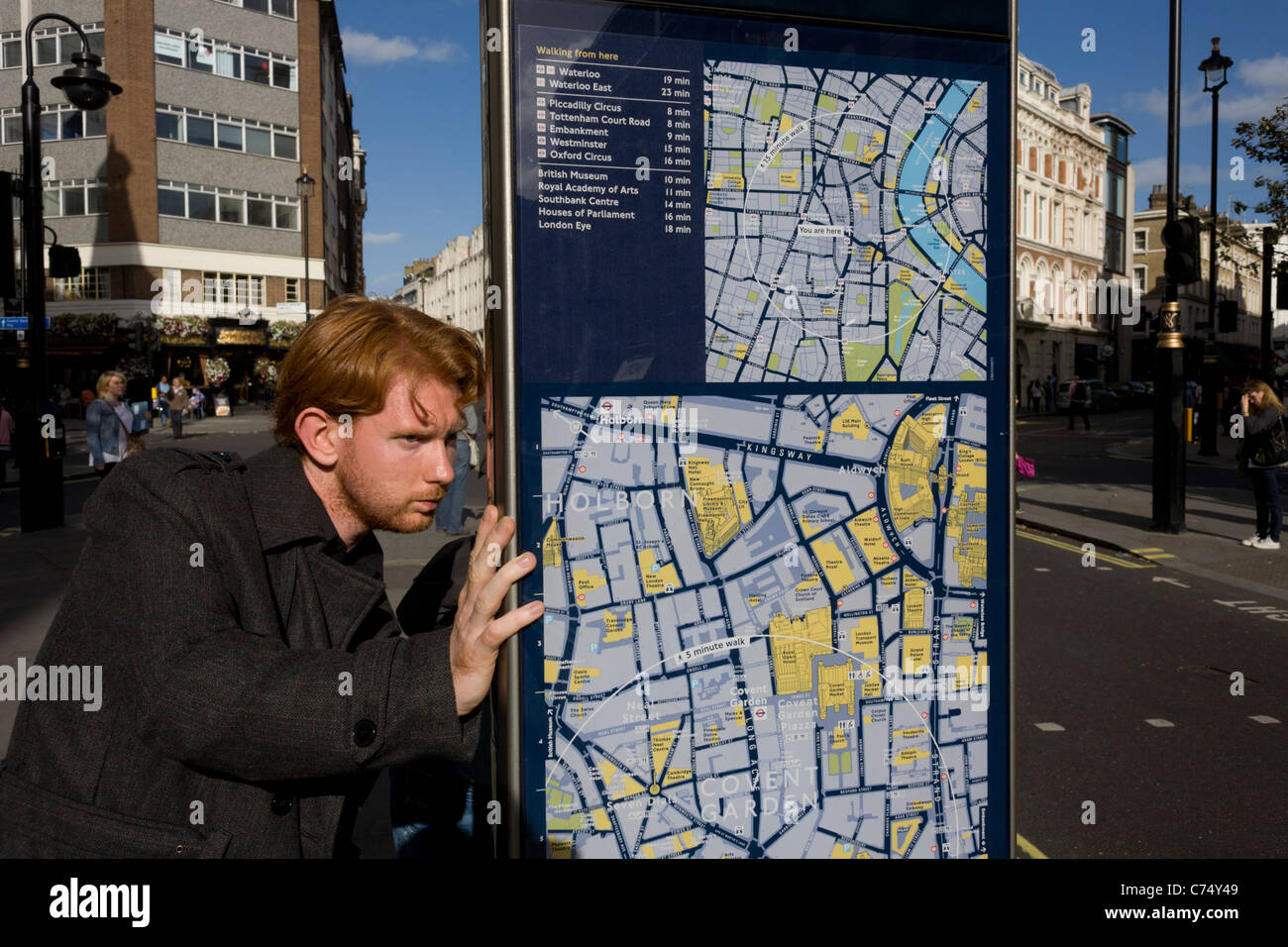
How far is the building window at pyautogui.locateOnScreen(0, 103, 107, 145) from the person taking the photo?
38.6 meters

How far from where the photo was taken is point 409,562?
9.84 metres

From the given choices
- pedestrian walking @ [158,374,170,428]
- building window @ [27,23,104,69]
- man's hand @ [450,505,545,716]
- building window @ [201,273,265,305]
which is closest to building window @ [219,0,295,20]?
building window @ [27,23,104,69]

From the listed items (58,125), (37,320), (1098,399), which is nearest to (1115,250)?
(1098,399)

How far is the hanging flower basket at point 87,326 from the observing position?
125ft

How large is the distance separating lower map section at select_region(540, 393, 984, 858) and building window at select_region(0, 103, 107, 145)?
4492cm

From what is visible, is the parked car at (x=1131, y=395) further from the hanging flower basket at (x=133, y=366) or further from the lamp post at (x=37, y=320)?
the lamp post at (x=37, y=320)

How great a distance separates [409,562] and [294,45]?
4092cm

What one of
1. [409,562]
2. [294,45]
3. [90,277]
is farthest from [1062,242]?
[409,562]

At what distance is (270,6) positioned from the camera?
4128 centimetres

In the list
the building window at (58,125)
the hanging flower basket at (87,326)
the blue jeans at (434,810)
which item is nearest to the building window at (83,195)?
the building window at (58,125)

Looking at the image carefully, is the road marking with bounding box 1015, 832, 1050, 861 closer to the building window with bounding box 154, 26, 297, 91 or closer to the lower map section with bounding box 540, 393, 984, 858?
the lower map section with bounding box 540, 393, 984, 858

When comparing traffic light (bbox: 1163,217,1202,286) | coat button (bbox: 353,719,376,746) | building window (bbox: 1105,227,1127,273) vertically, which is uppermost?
building window (bbox: 1105,227,1127,273)

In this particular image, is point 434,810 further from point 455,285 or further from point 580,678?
point 455,285

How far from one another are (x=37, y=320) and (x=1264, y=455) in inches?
587
